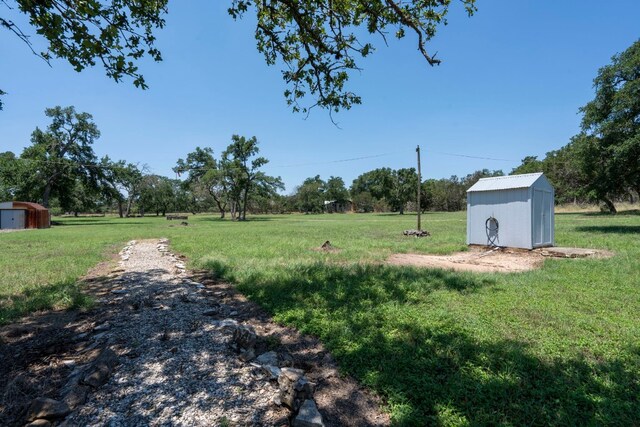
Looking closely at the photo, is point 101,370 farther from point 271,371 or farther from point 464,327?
point 464,327

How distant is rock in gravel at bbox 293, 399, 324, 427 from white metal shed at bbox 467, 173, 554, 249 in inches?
408

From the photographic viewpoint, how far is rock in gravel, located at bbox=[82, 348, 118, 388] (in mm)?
2695

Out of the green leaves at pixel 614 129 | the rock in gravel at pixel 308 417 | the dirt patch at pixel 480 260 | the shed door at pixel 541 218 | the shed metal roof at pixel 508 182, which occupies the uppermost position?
the green leaves at pixel 614 129

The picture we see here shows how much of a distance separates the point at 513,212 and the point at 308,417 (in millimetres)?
10865

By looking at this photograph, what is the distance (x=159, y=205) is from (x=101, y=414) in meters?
70.1

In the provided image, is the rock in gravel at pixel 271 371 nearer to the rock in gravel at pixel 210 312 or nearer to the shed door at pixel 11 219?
the rock in gravel at pixel 210 312

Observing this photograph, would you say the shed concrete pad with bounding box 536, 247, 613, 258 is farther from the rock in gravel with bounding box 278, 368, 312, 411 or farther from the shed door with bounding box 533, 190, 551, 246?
the rock in gravel with bounding box 278, 368, 312, 411

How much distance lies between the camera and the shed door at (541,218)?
34.1 ft

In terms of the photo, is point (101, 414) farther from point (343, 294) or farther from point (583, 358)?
point (583, 358)

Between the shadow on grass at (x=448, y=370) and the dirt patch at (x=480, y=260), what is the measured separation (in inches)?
144

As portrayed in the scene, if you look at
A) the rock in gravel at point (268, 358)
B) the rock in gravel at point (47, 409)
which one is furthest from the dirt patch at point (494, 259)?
the rock in gravel at point (47, 409)

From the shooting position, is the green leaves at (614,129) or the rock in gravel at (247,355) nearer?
the rock in gravel at (247,355)

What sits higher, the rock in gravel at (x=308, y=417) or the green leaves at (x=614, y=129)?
the green leaves at (x=614, y=129)

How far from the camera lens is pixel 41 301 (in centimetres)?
505
